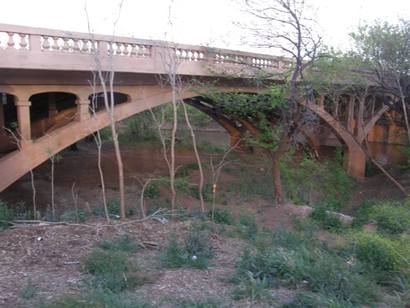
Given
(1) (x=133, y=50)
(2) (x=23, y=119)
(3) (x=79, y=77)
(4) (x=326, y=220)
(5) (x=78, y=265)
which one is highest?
(1) (x=133, y=50)

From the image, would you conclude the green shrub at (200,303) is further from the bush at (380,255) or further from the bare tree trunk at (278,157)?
the bare tree trunk at (278,157)

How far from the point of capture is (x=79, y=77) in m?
11.7

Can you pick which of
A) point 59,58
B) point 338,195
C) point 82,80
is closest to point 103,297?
point 59,58

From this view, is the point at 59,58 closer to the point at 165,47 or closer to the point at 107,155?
the point at 165,47

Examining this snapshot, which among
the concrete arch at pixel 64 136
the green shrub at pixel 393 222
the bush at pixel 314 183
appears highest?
the concrete arch at pixel 64 136

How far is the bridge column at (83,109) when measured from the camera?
472 inches

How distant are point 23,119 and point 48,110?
6.15 m

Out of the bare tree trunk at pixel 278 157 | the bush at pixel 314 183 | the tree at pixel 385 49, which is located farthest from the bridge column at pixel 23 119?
the tree at pixel 385 49

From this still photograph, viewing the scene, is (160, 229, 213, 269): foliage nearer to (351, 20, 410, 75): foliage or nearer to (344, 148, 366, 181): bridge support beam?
(351, 20, 410, 75): foliage

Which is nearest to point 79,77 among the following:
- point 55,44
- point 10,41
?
point 55,44

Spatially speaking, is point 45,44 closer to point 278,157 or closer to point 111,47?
point 111,47

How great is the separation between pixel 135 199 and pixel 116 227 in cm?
865

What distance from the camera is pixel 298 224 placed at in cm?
1050

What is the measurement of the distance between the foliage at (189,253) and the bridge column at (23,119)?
6.36 metres
